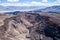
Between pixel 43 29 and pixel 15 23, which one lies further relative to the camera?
pixel 15 23

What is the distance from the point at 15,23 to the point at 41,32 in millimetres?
12642

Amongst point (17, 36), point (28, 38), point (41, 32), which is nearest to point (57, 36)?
point (41, 32)

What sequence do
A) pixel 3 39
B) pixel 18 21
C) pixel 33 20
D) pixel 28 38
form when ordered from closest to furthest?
pixel 3 39
pixel 28 38
pixel 18 21
pixel 33 20

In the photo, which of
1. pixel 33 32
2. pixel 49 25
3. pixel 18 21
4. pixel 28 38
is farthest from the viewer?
pixel 18 21

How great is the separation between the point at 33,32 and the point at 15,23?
1016cm

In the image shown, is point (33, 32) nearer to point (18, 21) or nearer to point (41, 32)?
point (41, 32)

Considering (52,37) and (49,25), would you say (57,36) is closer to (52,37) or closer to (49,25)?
(52,37)

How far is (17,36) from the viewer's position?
48500mm

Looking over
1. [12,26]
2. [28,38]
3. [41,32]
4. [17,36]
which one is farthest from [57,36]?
[12,26]

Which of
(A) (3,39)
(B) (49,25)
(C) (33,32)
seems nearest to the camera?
(A) (3,39)

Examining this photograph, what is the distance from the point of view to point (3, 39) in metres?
42.4

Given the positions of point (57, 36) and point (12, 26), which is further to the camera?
point (12, 26)

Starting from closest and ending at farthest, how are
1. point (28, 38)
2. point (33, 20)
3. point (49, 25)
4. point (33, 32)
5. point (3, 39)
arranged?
point (3, 39) → point (28, 38) → point (33, 32) → point (49, 25) → point (33, 20)

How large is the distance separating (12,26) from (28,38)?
31.8ft
